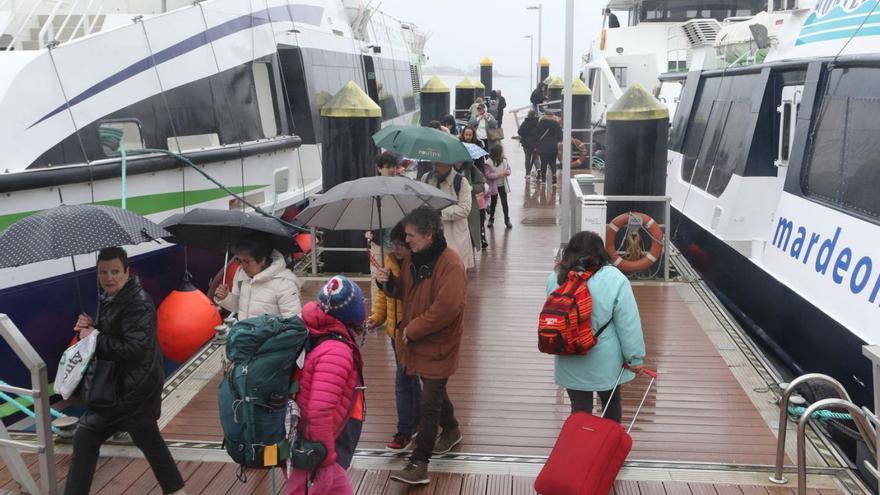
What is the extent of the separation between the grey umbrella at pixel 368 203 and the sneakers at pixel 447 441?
157cm

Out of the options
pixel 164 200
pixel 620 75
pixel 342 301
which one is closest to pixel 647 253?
pixel 164 200

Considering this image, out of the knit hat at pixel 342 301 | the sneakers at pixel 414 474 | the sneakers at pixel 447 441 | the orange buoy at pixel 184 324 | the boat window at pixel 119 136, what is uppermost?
the boat window at pixel 119 136

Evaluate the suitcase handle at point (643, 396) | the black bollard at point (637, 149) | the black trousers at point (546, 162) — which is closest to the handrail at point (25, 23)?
the black bollard at point (637, 149)

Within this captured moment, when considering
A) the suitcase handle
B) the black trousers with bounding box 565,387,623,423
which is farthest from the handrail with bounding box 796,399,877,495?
the black trousers with bounding box 565,387,623,423

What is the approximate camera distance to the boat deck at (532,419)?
5.03m

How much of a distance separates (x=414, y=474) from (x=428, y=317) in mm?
947

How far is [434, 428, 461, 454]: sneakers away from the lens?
540 cm

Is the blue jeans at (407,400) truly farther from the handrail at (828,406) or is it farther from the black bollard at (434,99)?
the black bollard at (434,99)

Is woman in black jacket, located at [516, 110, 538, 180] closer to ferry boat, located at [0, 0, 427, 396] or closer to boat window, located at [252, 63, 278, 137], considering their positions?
ferry boat, located at [0, 0, 427, 396]

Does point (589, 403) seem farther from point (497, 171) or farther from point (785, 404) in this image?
point (497, 171)

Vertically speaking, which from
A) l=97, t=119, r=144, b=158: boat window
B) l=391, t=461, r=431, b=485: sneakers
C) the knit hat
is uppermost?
l=97, t=119, r=144, b=158: boat window

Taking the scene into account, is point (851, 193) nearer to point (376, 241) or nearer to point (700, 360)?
point (700, 360)

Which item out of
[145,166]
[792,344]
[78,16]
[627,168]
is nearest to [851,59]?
[792,344]

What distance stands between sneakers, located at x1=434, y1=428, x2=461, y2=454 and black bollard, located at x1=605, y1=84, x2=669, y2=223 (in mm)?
5305
